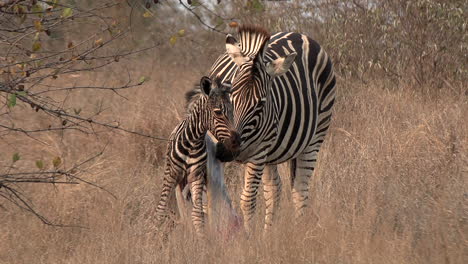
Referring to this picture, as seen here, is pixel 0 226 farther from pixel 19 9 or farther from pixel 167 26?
pixel 167 26

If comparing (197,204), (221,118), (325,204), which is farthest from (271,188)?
(221,118)

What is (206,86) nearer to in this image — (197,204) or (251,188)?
(197,204)

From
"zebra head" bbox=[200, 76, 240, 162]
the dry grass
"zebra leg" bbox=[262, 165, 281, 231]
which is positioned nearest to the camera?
the dry grass

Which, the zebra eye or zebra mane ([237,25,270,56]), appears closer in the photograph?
the zebra eye

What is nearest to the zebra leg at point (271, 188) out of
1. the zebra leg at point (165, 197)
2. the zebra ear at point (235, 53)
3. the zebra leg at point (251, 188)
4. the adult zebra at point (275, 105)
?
the adult zebra at point (275, 105)

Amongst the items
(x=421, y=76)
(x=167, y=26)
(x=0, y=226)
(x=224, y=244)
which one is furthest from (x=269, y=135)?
(x=167, y=26)

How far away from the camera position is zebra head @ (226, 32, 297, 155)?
548 centimetres

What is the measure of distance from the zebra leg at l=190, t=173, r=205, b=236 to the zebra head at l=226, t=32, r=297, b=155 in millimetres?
410

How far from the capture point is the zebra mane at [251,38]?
601 cm

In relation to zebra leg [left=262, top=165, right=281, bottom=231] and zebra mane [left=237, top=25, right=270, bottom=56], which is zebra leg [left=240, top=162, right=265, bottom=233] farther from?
zebra mane [left=237, top=25, right=270, bottom=56]

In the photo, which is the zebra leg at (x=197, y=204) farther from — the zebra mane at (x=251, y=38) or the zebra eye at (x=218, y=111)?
the zebra mane at (x=251, y=38)

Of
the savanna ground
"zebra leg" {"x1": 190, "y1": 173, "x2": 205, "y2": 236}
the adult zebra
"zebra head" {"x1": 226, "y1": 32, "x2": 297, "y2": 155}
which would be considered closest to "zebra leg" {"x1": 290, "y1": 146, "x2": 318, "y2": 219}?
the adult zebra

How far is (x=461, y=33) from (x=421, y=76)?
818 millimetres

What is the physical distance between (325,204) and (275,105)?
3.58 ft
